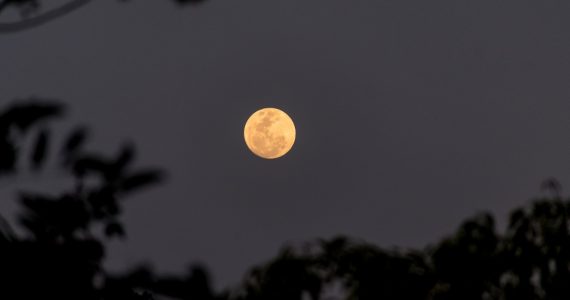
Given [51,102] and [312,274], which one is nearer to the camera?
[51,102]

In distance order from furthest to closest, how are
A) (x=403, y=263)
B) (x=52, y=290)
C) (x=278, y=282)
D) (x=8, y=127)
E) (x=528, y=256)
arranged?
1. (x=403, y=263)
2. (x=528, y=256)
3. (x=278, y=282)
4. (x=8, y=127)
5. (x=52, y=290)

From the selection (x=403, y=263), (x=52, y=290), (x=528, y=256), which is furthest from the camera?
(x=403, y=263)

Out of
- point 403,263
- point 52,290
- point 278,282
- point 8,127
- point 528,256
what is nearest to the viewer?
point 52,290

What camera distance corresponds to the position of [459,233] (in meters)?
6.18

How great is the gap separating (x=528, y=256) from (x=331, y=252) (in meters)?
1.48

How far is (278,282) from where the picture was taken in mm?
5199

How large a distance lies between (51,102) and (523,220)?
415cm

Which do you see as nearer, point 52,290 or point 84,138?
point 52,290

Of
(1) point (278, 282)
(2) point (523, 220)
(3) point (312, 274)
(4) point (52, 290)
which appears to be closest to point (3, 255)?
(4) point (52, 290)

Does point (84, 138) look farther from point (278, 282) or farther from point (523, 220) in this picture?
point (523, 220)

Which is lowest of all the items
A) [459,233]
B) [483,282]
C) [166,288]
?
[166,288]

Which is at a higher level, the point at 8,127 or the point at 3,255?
the point at 8,127

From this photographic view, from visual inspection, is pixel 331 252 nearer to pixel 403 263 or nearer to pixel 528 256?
pixel 403 263

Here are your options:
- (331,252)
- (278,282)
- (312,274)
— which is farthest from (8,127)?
(331,252)
